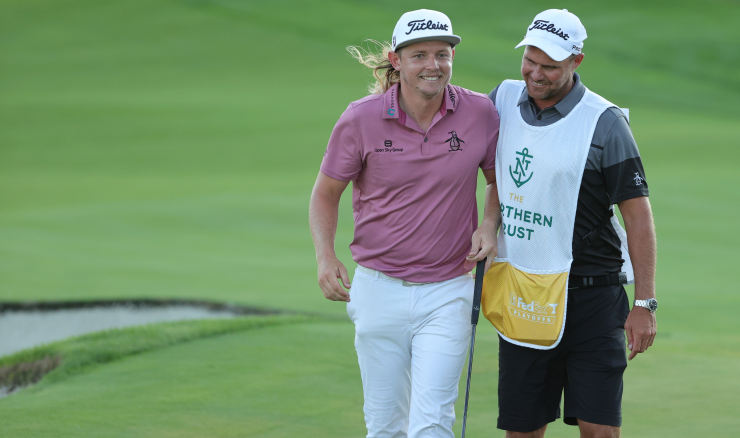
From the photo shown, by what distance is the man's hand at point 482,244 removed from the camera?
3654 mm

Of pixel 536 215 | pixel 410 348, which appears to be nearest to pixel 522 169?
pixel 536 215

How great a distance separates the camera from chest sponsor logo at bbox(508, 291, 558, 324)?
3.63 m

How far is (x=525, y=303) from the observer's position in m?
3.71

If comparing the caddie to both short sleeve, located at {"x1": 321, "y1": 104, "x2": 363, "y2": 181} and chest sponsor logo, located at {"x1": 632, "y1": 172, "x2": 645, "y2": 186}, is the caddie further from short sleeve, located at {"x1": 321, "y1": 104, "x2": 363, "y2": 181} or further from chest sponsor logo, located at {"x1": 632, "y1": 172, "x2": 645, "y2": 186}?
short sleeve, located at {"x1": 321, "y1": 104, "x2": 363, "y2": 181}

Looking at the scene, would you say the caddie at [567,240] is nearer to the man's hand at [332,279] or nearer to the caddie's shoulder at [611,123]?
the caddie's shoulder at [611,123]

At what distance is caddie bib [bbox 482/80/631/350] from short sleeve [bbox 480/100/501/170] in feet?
0.11

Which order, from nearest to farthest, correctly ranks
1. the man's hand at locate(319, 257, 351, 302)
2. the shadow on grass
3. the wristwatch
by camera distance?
1. the wristwatch
2. the man's hand at locate(319, 257, 351, 302)
3. the shadow on grass

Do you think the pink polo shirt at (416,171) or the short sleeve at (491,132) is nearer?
the pink polo shirt at (416,171)

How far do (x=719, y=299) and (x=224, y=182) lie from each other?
8.77 meters

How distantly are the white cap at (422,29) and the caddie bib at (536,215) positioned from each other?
1.45 ft

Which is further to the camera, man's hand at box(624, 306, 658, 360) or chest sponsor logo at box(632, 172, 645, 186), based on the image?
man's hand at box(624, 306, 658, 360)

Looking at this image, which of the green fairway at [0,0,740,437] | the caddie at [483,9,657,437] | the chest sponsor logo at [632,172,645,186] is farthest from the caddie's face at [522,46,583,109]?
the green fairway at [0,0,740,437]

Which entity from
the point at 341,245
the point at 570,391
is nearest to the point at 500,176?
the point at 570,391

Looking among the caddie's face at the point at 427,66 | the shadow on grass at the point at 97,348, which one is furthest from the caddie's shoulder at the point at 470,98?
the shadow on grass at the point at 97,348
